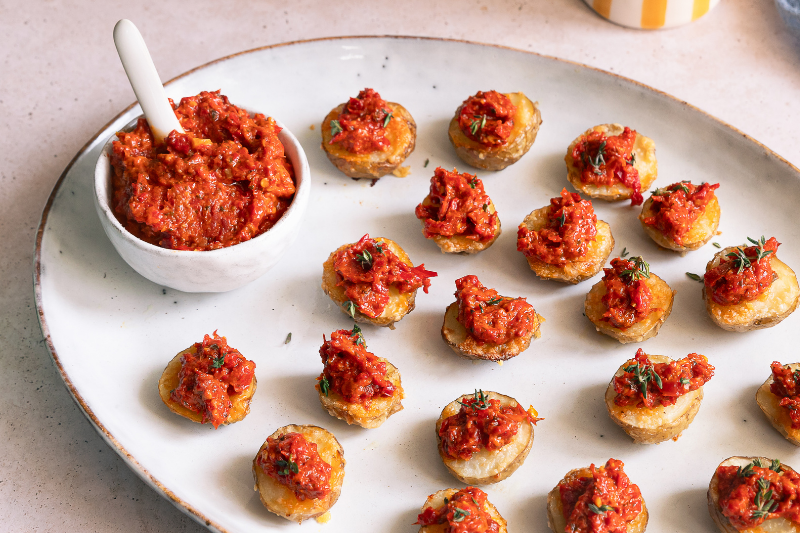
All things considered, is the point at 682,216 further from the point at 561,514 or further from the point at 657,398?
the point at 561,514

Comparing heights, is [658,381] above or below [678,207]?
below

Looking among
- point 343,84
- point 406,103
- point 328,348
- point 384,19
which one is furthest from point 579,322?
point 384,19

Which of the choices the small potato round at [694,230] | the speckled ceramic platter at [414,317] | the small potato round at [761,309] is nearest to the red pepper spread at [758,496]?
the speckled ceramic platter at [414,317]

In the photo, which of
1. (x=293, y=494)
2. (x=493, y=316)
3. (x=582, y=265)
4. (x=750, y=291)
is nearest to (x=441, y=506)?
(x=293, y=494)

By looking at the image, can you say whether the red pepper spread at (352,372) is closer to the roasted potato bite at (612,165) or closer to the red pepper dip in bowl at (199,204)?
Result: the red pepper dip in bowl at (199,204)

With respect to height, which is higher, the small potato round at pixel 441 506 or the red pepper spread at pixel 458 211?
the red pepper spread at pixel 458 211

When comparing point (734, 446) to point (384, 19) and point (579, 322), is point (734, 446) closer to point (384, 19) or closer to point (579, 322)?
point (579, 322)
